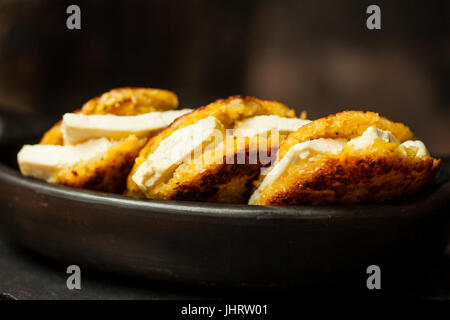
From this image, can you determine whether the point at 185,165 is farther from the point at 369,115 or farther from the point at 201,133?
the point at 369,115

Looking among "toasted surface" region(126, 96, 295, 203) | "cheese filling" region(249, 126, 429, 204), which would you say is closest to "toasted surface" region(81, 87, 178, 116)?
"toasted surface" region(126, 96, 295, 203)

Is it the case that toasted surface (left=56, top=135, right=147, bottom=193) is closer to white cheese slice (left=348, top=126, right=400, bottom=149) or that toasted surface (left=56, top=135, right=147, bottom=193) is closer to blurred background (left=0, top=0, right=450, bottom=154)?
white cheese slice (left=348, top=126, right=400, bottom=149)

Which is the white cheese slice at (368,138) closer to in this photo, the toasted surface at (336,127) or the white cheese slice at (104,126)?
the toasted surface at (336,127)

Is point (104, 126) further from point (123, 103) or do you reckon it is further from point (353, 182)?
point (353, 182)

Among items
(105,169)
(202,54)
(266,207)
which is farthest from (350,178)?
(202,54)
